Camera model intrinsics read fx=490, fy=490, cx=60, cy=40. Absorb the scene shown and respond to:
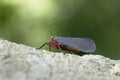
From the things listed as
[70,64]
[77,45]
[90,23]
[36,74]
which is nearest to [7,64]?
[36,74]

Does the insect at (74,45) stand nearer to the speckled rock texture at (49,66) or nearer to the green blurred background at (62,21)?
the speckled rock texture at (49,66)

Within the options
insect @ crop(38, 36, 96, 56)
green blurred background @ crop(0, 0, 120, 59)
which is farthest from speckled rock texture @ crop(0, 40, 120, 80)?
green blurred background @ crop(0, 0, 120, 59)

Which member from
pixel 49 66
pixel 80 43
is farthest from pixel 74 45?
pixel 49 66

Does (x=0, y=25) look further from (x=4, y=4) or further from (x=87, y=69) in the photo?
(x=87, y=69)

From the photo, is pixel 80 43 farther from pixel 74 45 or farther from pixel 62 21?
pixel 62 21

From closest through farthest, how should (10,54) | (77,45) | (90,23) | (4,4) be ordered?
1. (10,54)
2. (77,45)
3. (4,4)
4. (90,23)

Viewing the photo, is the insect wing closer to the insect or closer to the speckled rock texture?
the insect
